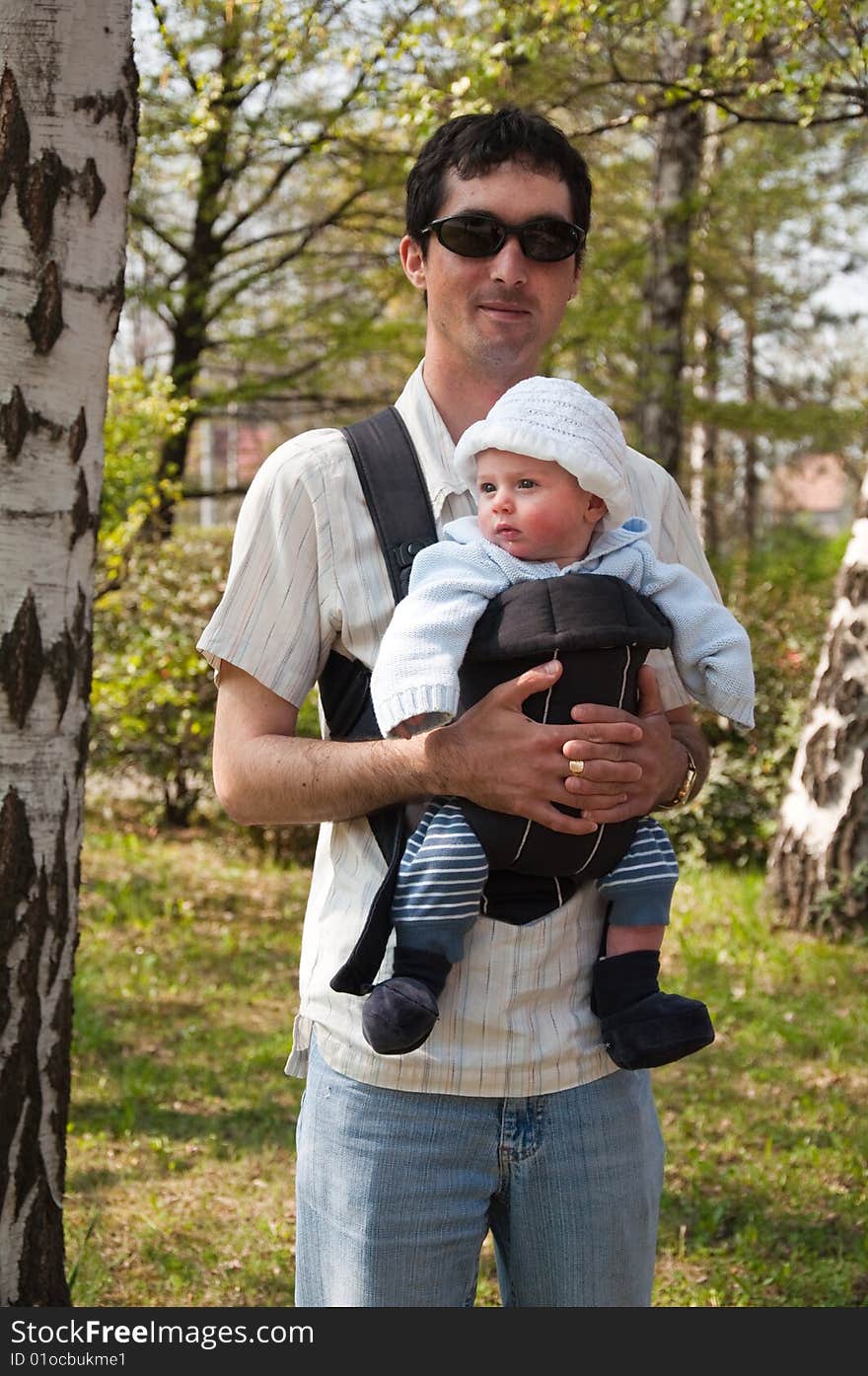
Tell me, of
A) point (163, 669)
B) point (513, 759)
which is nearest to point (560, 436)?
point (513, 759)

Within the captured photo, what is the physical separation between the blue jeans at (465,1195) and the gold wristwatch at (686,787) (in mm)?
432

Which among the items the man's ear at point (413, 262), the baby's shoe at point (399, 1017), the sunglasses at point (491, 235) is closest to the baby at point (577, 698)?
the baby's shoe at point (399, 1017)

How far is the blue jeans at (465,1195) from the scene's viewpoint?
1.96 metres

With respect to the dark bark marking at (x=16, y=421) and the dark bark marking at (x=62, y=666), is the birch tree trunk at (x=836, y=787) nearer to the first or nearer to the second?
the dark bark marking at (x=62, y=666)

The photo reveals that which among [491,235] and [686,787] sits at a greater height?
[491,235]

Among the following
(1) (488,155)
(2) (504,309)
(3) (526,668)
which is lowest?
(3) (526,668)

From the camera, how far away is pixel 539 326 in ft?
7.47

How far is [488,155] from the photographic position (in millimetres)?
2252

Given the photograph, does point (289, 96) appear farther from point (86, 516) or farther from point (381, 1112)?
point (381, 1112)

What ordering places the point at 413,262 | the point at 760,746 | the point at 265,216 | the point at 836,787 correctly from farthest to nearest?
the point at 265,216
the point at 760,746
the point at 836,787
the point at 413,262

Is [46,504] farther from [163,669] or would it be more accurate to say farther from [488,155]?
[163,669]

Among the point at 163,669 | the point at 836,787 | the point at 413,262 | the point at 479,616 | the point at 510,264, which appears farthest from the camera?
the point at 163,669

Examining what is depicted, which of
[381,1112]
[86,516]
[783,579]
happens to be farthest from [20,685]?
[783,579]

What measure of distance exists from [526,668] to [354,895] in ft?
1.47
